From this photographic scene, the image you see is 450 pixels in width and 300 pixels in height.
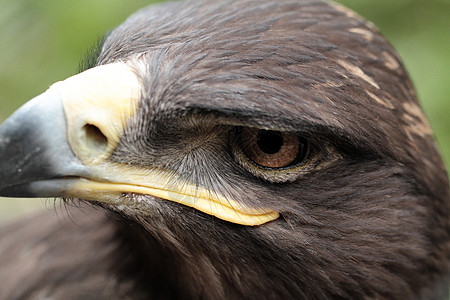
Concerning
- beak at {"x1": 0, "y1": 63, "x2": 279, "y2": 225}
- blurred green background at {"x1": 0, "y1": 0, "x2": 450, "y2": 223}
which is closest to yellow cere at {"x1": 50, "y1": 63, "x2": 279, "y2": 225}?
beak at {"x1": 0, "y1": 63, "x2": 279, "y2": 225}

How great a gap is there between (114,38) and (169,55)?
38cm

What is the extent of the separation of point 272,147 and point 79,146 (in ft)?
2.21

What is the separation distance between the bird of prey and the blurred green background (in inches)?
119

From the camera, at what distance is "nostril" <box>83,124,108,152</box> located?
92.4 inches

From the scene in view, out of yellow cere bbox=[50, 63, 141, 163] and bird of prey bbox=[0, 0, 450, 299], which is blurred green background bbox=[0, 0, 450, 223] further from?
yellow cere bbox=[50, 63, 141, 163]

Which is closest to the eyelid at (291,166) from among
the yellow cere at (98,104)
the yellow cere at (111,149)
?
the yellow cere at (111,149)

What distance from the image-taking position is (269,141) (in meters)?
2.49

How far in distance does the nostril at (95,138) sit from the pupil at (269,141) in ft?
1.79

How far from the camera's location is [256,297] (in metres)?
2.70

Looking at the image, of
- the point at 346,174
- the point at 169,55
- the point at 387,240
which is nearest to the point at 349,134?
the point at 346,174

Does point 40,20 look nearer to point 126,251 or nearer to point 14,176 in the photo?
point 126,251

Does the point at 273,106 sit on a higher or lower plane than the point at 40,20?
lower

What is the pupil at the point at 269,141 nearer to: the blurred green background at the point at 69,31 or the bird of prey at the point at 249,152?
the bird of prey at the point at 249,152

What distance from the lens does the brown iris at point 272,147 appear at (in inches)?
97.4
